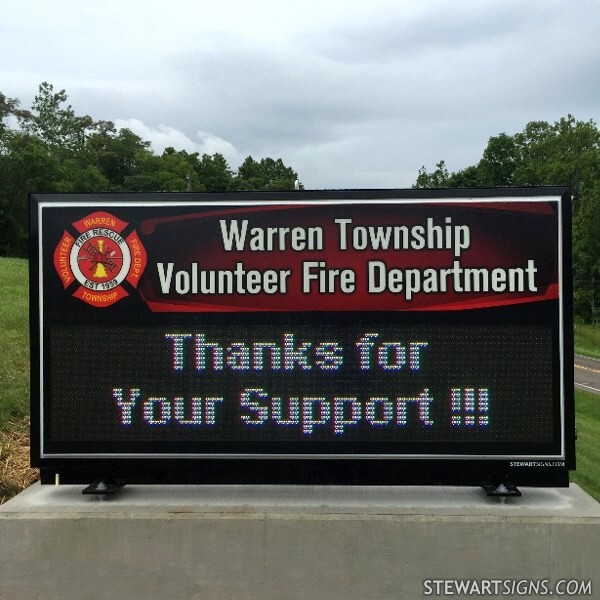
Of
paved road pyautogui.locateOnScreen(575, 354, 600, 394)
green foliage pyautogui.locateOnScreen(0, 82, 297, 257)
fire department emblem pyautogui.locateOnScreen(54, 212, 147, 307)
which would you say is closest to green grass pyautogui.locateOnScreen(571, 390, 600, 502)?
fire department emblem pyautogui.locateOnScreen(54, 212, 147, 307)

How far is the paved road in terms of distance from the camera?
25.2 meters

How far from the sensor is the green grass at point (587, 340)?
41150 millimetres

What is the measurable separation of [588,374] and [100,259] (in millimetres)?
29356

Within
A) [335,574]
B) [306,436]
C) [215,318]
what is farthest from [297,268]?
[335,574]

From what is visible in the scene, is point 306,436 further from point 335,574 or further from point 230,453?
point 335,574

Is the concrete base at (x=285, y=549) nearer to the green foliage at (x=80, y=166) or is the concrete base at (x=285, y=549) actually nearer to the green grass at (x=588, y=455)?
the green grass at (x=588, y=455)

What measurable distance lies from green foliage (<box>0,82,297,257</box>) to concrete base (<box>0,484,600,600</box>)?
4039cm

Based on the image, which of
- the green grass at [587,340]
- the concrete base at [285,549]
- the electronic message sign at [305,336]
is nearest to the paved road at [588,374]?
the green grass at [587,340]

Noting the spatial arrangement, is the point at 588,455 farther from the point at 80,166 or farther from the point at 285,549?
the point at 80,166

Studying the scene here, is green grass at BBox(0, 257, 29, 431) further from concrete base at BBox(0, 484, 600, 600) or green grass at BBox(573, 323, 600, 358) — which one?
green grass at BBox(573, 323, 600, 358)

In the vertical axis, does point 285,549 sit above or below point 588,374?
above

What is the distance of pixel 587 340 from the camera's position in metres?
44.7

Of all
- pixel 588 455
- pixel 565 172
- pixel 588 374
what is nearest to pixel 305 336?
pixel 588 455

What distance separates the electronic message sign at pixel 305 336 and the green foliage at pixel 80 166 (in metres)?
39.7
